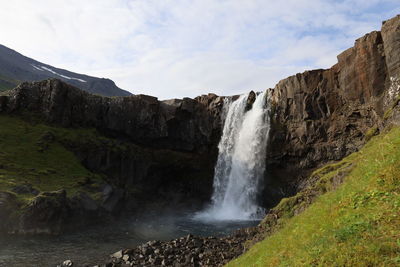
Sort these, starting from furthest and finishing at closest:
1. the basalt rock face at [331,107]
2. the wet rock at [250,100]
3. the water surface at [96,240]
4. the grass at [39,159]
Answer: the wet rock at [250,100], the grass at [39,159], the basalt rock face at [331,107], the water surface at [96,240]

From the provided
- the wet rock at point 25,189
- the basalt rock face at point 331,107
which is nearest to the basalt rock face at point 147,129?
the basalt rock face at point 331,107

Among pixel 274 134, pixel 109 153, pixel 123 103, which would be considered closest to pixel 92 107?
pixel 123 103

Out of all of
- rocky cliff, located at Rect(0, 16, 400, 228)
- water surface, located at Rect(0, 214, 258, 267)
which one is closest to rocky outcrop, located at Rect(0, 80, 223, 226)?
rocky cliff, located at Rect(0, 16, 400, 228)

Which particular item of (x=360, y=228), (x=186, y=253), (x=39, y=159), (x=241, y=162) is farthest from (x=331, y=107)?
(x=39, y=159)

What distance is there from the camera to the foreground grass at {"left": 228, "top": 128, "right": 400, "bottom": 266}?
338 inches

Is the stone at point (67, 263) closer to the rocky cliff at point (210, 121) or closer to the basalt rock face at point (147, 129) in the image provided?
the rocky cliff at point (210, 121)

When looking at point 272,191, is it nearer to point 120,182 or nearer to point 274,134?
point 274,134

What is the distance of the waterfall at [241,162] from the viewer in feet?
224

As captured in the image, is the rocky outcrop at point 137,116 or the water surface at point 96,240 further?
the rocky outcrop at point 137,116

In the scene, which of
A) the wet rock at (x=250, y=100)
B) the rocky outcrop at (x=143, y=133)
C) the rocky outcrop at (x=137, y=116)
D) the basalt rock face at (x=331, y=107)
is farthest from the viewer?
the wet rock at (x=250, y=100)

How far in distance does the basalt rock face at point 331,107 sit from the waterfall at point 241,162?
2.82 m

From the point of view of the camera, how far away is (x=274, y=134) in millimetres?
68625

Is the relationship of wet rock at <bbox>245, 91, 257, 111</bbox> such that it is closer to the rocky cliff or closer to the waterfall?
the waterfall

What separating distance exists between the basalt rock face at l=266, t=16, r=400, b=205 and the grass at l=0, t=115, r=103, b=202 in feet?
136
